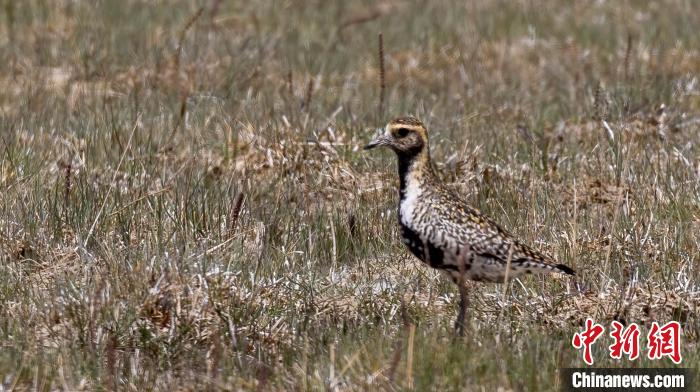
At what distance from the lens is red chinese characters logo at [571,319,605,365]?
213 inches

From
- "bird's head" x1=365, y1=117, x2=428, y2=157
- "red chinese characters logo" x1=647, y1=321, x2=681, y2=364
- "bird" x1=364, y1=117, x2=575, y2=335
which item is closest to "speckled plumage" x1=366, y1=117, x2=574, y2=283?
"bird" x1=364, y1=117, x2=575, y2=335

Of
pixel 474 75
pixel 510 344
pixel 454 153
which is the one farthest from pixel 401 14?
pixel 510 344

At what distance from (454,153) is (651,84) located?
99.3 inches

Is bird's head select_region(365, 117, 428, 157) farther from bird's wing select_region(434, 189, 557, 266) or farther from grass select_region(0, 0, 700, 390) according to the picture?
grass select_region(0, 0, 700, 390)

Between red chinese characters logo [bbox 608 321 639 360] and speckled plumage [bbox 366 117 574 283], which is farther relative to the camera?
speckled plumage [bbox 366 117 574 283]

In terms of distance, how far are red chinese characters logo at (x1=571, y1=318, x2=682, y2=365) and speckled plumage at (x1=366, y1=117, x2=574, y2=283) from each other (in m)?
0.35

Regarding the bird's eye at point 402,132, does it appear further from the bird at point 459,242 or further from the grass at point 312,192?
the grass at point 312,192

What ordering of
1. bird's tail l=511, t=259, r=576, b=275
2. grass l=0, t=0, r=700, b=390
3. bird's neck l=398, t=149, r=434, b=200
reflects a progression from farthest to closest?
bird's neck l=398, t=149, r=434, b=200 < bird's tail l=511, t=259, r=576, b=275 < grass l=0, t=0, r=700, b=390

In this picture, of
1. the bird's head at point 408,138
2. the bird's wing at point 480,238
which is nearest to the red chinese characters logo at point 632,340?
the bird's wing at point 480,238

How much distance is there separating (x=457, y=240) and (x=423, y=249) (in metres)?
0.17

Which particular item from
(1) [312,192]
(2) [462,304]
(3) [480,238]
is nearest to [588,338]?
(2) [462,304]

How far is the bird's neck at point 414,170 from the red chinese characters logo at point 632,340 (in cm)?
108

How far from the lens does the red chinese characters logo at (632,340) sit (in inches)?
211

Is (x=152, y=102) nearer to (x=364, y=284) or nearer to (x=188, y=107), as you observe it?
(x=188, y=107)
